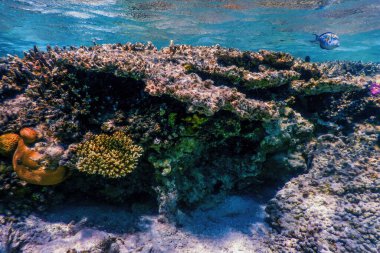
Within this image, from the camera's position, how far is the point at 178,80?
150 inches

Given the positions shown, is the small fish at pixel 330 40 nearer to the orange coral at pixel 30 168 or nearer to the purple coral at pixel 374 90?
the purple coral at pixel 374 90

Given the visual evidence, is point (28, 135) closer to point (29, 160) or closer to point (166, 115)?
point (29, 160)

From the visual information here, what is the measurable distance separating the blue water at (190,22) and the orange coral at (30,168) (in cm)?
1363

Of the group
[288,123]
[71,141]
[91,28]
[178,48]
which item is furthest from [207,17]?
[71,141]

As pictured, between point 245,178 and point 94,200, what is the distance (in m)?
3.09

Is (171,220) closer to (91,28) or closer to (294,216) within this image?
(294,216)

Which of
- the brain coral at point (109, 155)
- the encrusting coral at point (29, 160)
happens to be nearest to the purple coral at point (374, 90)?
the brain coral at point (109, 155)

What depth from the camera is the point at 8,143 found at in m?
3.67

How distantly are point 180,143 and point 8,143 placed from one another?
2762mm

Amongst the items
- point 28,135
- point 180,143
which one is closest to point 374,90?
point 180,143

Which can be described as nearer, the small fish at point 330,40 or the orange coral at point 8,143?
the orange coral at point 8,143

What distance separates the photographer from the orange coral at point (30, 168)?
3520 mm

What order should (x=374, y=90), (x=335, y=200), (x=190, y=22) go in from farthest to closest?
(x=190, y=22)
(x=374, y=90)
(x=335, y=200)

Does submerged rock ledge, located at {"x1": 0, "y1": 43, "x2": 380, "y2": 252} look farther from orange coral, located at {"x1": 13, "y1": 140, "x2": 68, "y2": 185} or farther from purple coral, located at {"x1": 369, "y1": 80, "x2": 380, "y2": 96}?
purple coral, located at {"x1": 369, "y1": 80, "x2": 380, "y2": 96}
